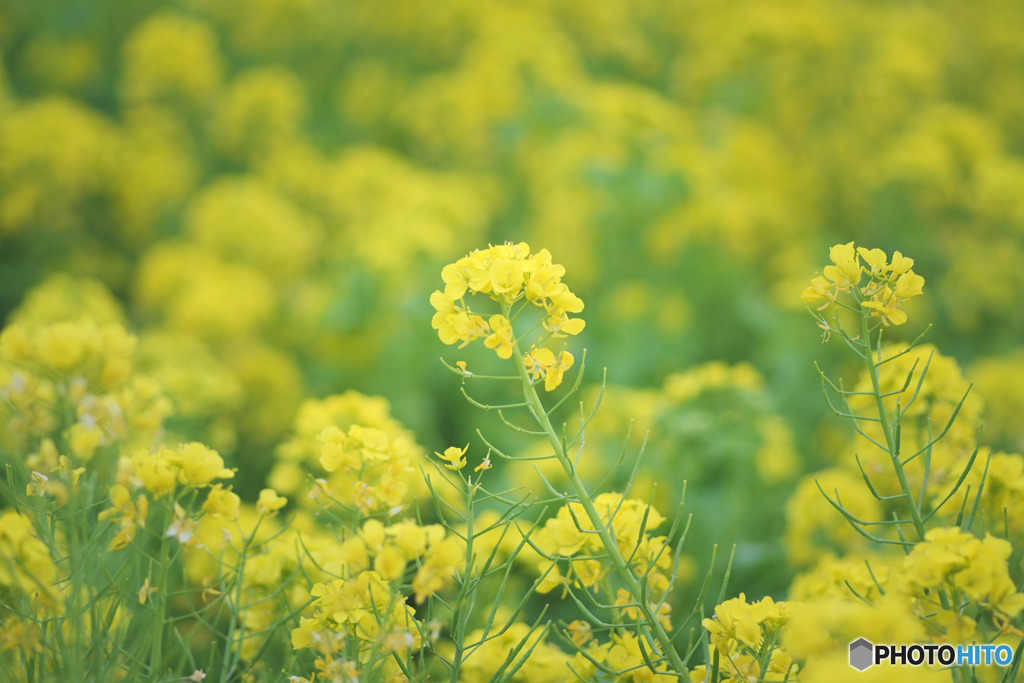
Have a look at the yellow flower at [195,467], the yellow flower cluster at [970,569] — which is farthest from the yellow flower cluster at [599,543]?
the yellow flower at [195,467]

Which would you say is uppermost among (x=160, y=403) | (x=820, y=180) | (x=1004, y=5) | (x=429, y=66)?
(x=1004, y=5)

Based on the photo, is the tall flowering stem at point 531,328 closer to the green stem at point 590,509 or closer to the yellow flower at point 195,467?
the green stem at point 590,509

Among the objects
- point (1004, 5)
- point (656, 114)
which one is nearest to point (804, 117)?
point (656, 114)

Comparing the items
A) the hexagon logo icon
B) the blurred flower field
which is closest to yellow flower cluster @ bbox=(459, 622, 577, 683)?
the blurred flower field

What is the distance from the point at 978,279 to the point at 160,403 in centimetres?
267

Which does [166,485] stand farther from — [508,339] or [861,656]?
[861,656]

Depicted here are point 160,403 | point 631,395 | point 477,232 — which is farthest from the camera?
point 477,232

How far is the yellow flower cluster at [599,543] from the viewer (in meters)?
0.91

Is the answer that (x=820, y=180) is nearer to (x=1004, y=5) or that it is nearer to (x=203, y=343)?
(x=1004, y=5)

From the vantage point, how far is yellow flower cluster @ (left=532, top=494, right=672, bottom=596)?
35.9 inches

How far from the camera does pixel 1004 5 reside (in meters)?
4.18

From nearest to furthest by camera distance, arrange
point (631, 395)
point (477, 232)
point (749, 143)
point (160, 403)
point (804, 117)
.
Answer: point (160, 403), point (631, 395), point (477, 232), point (749, 143), point (804, 117)

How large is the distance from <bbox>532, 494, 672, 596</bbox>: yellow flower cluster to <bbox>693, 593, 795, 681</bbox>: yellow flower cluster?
100 millimetres

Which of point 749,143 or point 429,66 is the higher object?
point 429,66
